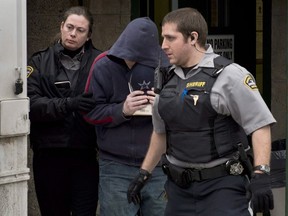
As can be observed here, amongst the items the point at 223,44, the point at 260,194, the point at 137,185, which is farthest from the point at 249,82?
the point at 223,44

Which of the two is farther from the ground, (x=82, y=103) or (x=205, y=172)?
(x=82, y=103)

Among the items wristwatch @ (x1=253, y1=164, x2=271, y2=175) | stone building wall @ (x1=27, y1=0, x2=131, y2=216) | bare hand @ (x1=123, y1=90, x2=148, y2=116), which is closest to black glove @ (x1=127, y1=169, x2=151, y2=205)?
bare hand @ (x1=123, y1=90, x2=148, y2=116)

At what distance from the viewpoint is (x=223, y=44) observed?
8.23 m

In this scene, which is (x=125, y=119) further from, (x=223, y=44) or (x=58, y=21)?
(x=223, y=44)

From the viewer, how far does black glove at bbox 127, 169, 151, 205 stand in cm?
529

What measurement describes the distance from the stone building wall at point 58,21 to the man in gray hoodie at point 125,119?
1.51 meters

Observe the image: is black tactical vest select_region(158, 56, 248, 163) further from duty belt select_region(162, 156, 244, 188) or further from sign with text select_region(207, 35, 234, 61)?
sign with text select_region(207, 35, 234, 61)

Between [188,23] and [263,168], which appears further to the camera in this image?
[188,23]

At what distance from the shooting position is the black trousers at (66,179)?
6.07m

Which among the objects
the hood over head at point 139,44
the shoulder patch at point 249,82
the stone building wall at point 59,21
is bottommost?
the shoulder patch at point 249,82

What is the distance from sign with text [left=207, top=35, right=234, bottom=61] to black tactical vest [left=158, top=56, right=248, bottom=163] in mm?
3160

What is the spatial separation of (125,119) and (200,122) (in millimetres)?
912

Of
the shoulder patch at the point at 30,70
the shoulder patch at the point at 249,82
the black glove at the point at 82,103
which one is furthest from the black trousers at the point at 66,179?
the shoulder patch at the point at 249,82

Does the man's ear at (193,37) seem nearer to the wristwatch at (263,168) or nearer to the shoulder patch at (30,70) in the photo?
the wristwatch at (263,168)
